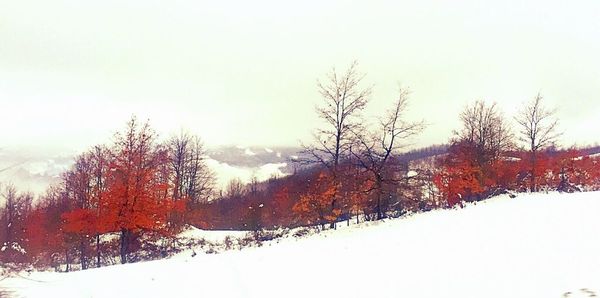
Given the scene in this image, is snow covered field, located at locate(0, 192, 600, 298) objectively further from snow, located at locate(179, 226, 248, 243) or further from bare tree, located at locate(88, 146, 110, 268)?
snow, located at locate(179, 226, 248, 243)

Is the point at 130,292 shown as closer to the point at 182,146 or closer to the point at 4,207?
the point at 182,146

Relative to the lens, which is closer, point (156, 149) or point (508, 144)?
point (156, 149)

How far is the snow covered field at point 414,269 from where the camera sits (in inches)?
279

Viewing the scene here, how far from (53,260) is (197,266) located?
3685cm

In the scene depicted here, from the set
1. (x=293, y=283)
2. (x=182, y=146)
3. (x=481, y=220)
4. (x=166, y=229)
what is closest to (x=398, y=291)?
(x=293, y=283)

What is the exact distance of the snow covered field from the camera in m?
7.08

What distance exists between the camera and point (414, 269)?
8.88 m

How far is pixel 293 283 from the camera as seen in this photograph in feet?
30.5

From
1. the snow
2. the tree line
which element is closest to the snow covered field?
the tree line

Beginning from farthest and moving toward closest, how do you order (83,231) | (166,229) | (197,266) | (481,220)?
1. (166,229)
2. (83,231)
3. (481,220)
4. (197,266)

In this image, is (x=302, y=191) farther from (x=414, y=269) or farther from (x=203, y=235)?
(x=414, y=269)

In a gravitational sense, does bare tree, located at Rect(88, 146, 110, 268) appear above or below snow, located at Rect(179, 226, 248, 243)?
above

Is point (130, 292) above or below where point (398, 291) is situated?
below

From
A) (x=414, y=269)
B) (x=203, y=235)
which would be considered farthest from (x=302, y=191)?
(x=414, y=269)
